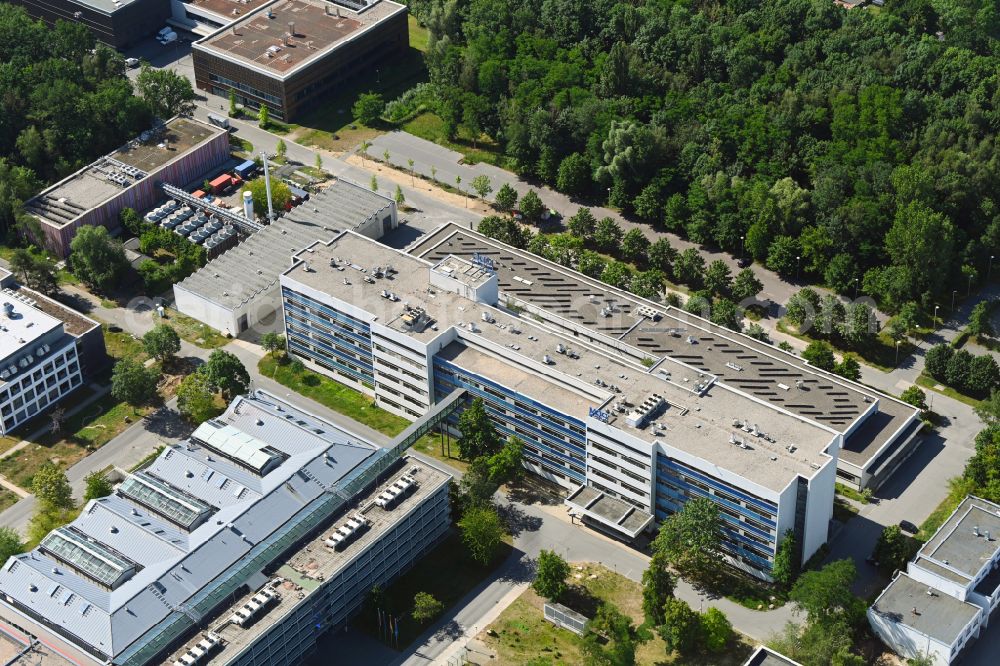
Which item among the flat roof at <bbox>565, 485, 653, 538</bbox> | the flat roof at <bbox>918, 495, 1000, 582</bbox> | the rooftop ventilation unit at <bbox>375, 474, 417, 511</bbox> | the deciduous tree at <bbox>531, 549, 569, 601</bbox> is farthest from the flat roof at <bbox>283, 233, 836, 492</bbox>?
the rooftop ventilation unit at <bbox>375, 474, 417, 511</bbox>

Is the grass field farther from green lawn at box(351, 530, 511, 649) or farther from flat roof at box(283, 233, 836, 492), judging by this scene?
flat roof at box(283, 233, 836, 492)

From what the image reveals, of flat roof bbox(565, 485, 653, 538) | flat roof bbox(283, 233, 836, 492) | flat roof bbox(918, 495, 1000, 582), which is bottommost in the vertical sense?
flat roof bbox(565, 485, 653, 538)

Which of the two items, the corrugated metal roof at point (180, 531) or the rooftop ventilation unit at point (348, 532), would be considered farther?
the rooftop ventilation unit at point (348, 532)

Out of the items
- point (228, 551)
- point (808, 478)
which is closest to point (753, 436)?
point (808, 478)

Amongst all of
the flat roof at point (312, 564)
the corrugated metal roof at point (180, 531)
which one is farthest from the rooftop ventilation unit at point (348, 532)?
the corrugated metal roof at point (180, 531)

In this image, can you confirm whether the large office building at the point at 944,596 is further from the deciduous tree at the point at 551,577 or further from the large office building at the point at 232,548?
the large office building at the point at 232,548
